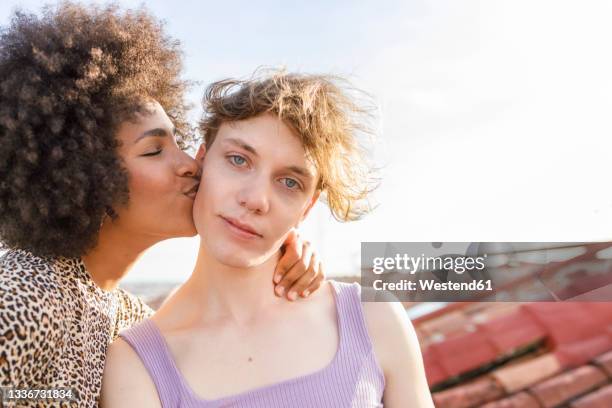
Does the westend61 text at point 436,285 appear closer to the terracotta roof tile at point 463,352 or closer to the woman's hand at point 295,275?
the terracotta roof tile at point 463,352

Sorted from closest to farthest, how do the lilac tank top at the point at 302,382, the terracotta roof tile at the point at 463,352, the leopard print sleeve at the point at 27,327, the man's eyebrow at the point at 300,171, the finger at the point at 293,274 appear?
1. the leopard print sleeve at the point at 27,327
2. the lilac tank top at the point at 302,382
3. the man's eyebrow at the point at 300,171
4. the finger at the point at 293,274
5. the terracotta roof tile at the point at 463,352

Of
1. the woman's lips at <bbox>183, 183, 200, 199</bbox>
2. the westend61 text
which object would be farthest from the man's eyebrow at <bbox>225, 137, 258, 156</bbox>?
the westend61 text

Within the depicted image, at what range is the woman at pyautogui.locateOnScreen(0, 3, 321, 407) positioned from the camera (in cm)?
257

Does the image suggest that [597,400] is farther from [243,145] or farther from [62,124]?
[62,124]

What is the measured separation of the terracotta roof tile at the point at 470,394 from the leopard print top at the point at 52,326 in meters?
3.26

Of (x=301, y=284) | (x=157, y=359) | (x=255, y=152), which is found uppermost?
(x=255, y=152)

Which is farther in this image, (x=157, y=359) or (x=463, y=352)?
(x=463, y=352)

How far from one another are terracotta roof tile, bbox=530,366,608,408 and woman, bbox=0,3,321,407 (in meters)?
2.88

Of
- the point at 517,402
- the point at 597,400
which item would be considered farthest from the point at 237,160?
the point at 597,400

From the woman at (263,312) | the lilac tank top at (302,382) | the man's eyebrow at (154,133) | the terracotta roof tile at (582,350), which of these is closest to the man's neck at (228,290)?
the woman at (263,312)

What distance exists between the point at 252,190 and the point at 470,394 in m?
3.36

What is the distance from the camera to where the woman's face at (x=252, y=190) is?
2750 mm

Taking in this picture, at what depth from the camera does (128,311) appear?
3355 millimetres

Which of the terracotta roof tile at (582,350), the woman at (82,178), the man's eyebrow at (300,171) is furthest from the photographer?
the terracotta roof tile at (582,350)
